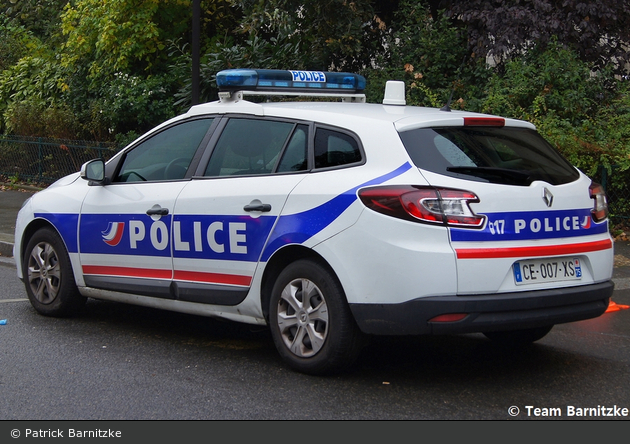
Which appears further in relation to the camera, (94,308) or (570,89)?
(570,89)

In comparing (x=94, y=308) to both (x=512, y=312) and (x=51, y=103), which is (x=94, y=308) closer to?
(x=512, y=312)

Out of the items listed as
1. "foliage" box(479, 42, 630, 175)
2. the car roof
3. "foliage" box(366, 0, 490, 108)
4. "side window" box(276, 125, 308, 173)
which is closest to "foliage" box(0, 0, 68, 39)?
"foliage" box(366, 0, 490, 108)

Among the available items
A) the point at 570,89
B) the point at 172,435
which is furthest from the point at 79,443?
the point at 570,89

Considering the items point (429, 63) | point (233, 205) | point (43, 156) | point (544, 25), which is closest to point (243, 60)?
point (429, 63)

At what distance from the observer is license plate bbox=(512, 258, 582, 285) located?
14.9 feet

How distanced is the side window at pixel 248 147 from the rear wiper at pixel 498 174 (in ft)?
3.63

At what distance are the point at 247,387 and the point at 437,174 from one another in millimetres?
1591

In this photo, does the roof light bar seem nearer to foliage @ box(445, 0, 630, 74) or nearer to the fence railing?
foliage @ box(445, 0, 630, 74)

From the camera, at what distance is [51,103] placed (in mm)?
17953

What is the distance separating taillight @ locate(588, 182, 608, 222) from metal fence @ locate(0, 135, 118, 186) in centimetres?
1173

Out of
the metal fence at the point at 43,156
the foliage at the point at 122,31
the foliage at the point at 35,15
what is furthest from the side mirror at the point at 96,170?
the foliage at the point at 35,15

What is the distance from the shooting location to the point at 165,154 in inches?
238

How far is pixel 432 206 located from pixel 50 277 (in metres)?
3.52

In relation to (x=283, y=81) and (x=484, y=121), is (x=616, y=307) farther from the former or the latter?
(x=283, y=81)
